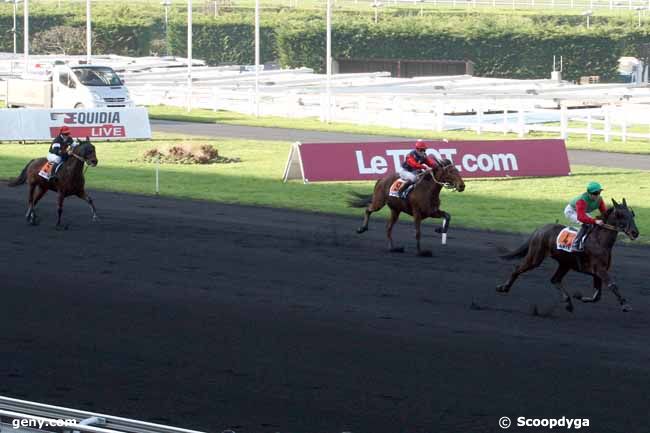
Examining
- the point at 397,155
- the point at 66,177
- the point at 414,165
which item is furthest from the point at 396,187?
the point at 397,155

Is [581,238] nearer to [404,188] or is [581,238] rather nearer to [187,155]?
[404,188]

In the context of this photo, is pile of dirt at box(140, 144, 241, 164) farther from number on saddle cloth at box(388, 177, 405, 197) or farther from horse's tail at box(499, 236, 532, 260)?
horse's tail at box(499, 236, 532, 260)

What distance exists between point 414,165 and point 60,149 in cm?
624

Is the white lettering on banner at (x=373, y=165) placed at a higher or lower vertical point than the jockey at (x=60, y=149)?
lower

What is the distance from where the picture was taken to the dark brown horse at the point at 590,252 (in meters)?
13.6

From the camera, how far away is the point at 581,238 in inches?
552

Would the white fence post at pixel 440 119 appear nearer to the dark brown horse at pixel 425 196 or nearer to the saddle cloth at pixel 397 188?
the dark brown horse at pixel 425 196

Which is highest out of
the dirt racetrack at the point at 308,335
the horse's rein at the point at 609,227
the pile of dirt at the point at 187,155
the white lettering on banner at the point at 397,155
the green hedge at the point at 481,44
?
the green hedge at the point at 481,44

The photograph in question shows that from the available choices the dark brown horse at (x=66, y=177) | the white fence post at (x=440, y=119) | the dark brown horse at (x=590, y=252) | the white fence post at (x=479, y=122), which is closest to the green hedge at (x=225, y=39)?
the white fence post at (x=440, y=119)

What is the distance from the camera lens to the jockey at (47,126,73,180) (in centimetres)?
2094

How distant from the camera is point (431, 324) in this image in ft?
45.2

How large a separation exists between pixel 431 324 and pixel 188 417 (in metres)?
4.41

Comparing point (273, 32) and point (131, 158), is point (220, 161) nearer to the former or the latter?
point (131, 158)

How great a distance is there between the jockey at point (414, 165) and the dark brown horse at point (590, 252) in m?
3.78
